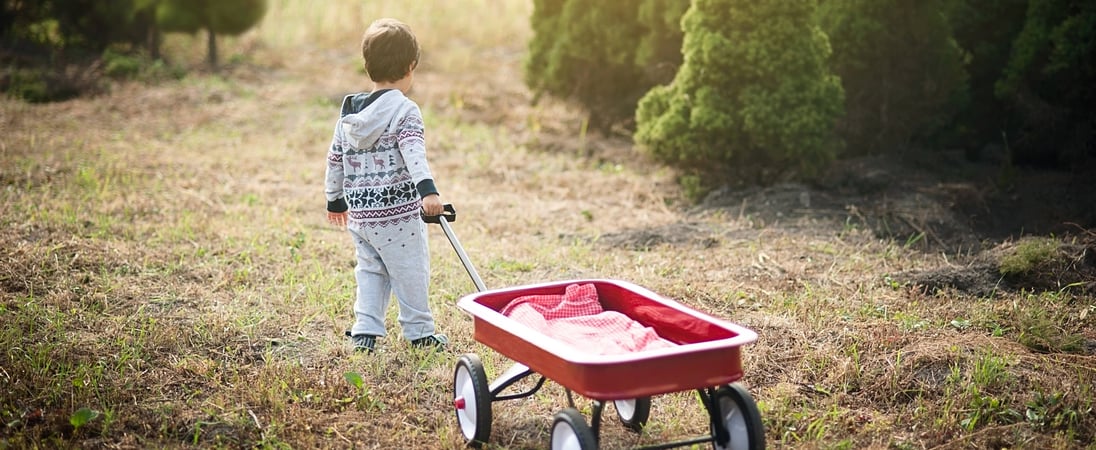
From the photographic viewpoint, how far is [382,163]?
4.20 m

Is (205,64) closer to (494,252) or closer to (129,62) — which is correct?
(129,62)

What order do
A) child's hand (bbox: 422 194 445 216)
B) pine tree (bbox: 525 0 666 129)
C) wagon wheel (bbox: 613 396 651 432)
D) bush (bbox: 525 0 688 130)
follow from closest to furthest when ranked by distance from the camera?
wagon wheel (bbox: 613 396 651 432), child's hand (bbox: 422 194 445 216), bush (bbox: 525 0 688 130), pine tree (bbox: 525 0 666 129)

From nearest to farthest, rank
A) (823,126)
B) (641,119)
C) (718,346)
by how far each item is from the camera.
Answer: (718,346) < (823,126) < (641,119)

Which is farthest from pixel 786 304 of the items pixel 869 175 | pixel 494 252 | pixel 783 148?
pixel 869 175

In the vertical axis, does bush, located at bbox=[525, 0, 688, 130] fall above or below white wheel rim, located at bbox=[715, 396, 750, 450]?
above

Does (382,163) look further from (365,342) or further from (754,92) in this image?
(754,92)

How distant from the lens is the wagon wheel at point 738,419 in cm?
301

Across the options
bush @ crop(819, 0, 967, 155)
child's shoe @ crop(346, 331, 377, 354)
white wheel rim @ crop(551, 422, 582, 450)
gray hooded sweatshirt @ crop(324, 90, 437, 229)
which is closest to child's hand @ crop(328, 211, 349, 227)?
gray hooded sweatshirt @ crop(324, 90, 437, 229)

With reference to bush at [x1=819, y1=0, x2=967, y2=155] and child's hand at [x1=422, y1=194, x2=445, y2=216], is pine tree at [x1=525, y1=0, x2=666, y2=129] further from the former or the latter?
child's hand at [x1=422, y1=194, x2=445, y2=216]

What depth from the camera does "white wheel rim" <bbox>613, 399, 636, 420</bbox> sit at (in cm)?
363

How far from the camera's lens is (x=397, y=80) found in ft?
13.6

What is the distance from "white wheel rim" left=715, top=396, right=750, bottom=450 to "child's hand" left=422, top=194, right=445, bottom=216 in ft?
4.63

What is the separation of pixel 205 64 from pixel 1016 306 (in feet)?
40.9

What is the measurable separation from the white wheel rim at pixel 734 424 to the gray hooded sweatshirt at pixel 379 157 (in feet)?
5.30
